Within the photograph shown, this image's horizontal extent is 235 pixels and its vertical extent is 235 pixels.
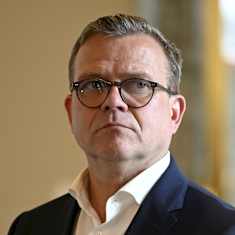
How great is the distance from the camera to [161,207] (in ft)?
3.91

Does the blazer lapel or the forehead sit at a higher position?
the forehead

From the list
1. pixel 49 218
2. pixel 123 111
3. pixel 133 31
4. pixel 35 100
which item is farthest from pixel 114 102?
pixel 35 100

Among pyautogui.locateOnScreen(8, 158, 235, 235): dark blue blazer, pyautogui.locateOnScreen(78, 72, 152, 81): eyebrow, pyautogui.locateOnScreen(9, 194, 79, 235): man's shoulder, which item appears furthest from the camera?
pyautogui.locateOnScreen(9, 194, 79, 235): man's shoulder

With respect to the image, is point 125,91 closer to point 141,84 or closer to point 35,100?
point 141,84

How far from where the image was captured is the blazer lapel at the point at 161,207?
1.16 meters

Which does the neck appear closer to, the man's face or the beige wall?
the man's face

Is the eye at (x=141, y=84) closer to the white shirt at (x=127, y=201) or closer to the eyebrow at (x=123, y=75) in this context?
the eyebrow at (x=123, y=75)

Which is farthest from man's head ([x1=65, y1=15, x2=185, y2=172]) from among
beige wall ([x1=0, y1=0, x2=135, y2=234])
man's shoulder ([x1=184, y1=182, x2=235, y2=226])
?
beige wall ([x1=0, y1=0, x2=135, y2=234])

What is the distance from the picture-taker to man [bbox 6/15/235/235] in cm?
119

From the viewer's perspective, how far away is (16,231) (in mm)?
1469

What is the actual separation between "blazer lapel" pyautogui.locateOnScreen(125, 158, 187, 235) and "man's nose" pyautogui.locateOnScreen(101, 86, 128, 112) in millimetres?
196

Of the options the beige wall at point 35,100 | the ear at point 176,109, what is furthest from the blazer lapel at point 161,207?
the beige wall at point 35,100

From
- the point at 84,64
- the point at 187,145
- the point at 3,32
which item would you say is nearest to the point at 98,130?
the point at 84,64

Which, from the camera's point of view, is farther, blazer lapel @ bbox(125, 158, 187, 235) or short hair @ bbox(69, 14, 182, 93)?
short hair @ bbox(69, 14, 182, 93)
